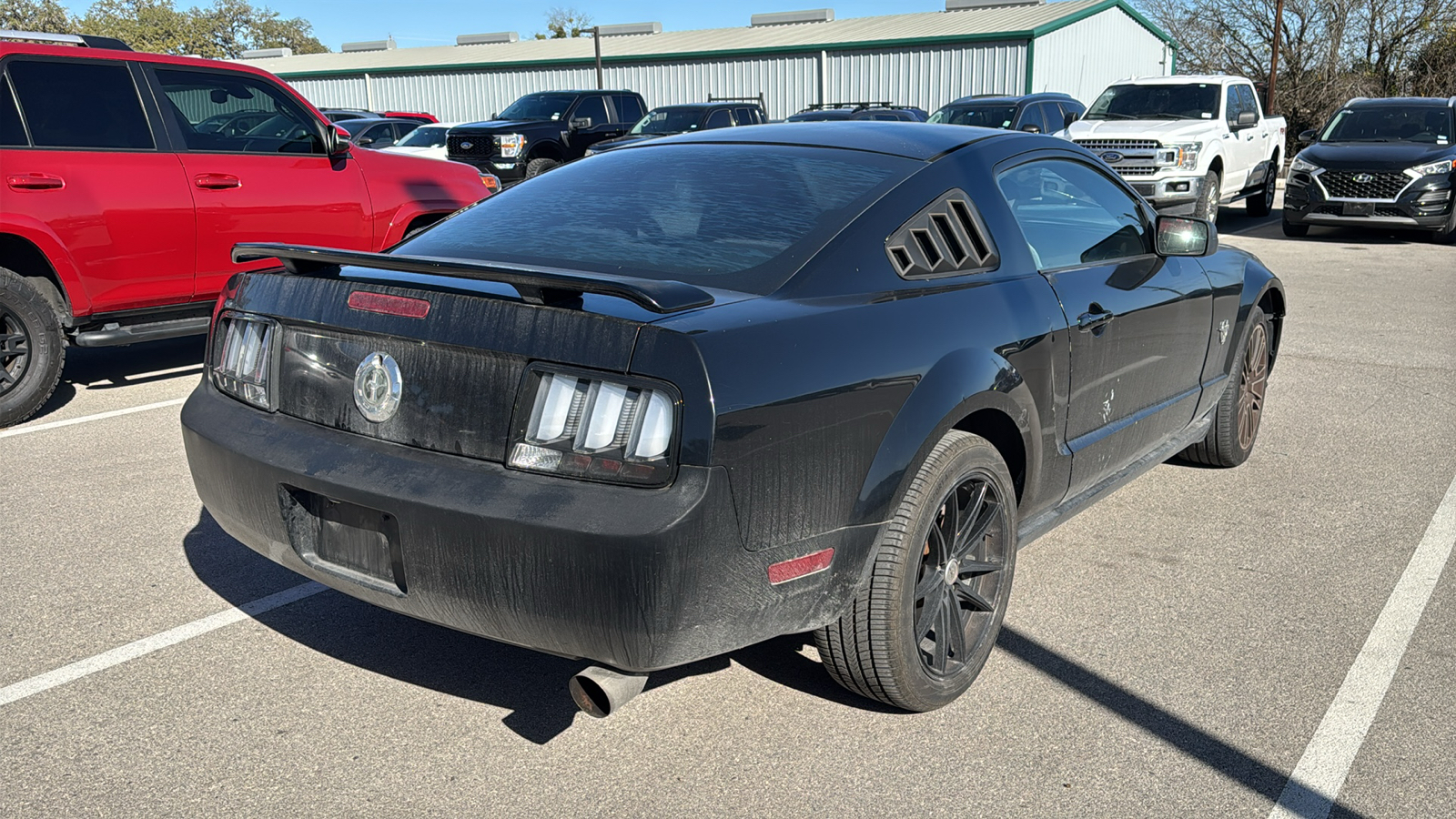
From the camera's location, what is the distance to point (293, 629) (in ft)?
11.7

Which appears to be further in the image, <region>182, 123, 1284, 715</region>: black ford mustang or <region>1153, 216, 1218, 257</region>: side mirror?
<region>1153, 216, 1218, 257</region>: side mirror

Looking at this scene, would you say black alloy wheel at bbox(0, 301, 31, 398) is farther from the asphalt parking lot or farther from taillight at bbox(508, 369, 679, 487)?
taillight at bbox(508, 369, 679, 487)

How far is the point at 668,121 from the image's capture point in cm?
1936

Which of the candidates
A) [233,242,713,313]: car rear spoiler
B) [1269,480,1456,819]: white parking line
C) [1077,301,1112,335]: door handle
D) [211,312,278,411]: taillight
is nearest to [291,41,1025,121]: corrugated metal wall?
[1269,480,1456,819]: white parking line

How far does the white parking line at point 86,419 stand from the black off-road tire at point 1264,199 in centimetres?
1607

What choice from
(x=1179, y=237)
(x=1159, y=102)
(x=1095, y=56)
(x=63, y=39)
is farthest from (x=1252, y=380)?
(x=1095, y=56)

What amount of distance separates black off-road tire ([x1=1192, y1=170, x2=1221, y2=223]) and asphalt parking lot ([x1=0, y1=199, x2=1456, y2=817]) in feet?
34.7

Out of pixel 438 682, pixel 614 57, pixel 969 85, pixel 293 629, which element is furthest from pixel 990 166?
pixel 614 57

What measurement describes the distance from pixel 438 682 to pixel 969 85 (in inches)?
1343

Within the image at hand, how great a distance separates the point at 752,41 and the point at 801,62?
11.5ft

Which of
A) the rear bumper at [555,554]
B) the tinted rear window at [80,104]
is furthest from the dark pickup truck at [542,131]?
the rear bumper at [555,554]

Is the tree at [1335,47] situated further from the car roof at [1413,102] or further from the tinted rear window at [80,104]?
the tinted rear window at [80,104]

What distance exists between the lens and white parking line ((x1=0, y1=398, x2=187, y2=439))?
5.99m

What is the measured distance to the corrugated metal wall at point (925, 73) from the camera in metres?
34.3
